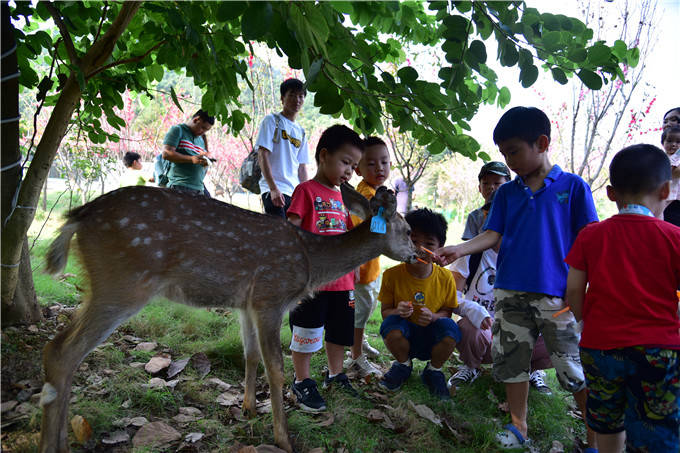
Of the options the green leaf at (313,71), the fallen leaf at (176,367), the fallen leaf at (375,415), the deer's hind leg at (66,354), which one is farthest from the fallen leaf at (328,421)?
the green leaf at (313,71)

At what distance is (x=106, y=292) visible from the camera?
2.49m

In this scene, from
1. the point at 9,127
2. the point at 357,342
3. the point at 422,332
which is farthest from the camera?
the point at 357,342

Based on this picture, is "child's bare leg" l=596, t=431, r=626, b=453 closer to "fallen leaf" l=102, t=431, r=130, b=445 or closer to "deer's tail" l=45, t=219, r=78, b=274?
"fallen leaf" l=102, t=431, r=130, b=445

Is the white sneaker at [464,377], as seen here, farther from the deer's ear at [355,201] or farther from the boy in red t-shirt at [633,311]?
the deer's ear at [355,201]

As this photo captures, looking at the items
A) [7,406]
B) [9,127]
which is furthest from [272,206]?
[7,406]

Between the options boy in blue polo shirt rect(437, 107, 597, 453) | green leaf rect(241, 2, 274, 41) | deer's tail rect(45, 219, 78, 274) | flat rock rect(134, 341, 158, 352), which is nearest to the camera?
green leaf rect(241, 2, 274, 41)

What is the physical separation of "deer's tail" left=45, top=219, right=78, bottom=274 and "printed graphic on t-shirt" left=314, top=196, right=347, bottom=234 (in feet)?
5.64

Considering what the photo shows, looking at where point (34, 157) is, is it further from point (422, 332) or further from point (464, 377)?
point (464, 377)

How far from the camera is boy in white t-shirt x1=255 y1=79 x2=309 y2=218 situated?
4.54 m

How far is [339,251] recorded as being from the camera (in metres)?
3.42

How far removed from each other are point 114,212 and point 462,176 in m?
24.5

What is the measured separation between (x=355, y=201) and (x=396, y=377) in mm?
1564

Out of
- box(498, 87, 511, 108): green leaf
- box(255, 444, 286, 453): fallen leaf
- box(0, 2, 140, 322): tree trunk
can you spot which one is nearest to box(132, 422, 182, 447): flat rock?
box(255, 444, 286, 453): fallen leaf

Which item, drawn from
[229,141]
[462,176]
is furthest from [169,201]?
[462,176]
